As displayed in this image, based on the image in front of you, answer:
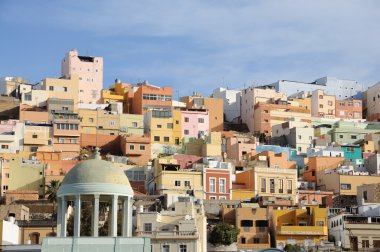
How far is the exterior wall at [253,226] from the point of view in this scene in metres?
72.8

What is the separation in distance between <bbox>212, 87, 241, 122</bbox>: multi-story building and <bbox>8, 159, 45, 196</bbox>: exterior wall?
3837cm

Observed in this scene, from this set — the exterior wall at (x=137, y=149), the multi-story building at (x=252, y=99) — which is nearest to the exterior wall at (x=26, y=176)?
the exterior wall at (x=137, y=149)

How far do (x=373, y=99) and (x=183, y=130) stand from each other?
3414 centimetres

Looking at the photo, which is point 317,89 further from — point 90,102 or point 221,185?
point 221,185

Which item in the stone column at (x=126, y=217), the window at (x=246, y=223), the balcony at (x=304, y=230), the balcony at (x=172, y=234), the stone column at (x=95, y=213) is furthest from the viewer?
the window at (x=246, y=223)

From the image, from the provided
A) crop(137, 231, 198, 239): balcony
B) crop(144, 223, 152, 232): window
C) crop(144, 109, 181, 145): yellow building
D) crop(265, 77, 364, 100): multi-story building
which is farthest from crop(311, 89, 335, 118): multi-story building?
crop(137, 231, 198, 239): balcony

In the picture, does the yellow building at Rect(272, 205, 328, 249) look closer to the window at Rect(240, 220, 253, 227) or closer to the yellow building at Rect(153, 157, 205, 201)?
the window at Rect(240, 220, 253, 227)

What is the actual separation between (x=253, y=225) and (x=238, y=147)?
23978mm

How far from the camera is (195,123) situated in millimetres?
104375

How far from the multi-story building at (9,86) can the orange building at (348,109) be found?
3864 cm

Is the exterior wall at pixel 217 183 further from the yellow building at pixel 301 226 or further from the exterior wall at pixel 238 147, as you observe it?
the exterior wall at pixel 238 147

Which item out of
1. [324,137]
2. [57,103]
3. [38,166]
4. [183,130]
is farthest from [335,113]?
[38,166]

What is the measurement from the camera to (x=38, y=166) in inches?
3312

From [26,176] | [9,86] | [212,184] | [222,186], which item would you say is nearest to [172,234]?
[212,184]
